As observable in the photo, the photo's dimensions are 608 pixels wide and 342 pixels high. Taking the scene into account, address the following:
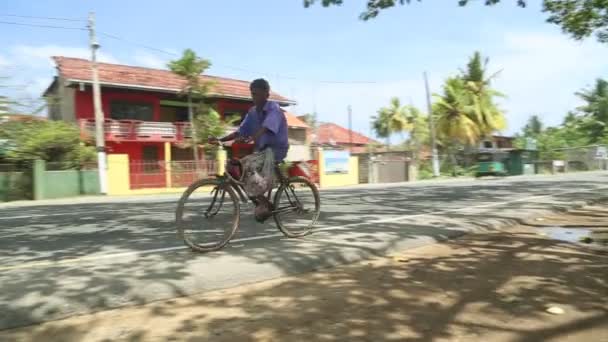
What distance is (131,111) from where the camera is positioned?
28656 millimetres

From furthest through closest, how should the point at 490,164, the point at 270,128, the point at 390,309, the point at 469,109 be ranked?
the point at 469,109 → the point at 490,164 → the point at 270,128 → the point at 390,309

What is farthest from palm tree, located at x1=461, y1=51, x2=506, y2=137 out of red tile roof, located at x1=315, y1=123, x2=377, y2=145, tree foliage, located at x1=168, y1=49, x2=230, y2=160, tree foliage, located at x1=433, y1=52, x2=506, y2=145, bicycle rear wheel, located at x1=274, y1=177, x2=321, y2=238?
bicycle rear wheel, located at x1=274, y1=177, x2=321, y2=238

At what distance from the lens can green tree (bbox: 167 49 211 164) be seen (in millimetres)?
26016

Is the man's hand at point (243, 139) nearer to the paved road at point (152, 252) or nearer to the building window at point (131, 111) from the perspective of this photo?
the paved road at point (152, 252)

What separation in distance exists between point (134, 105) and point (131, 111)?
1.25 ft

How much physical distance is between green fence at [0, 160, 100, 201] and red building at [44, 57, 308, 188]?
556 cm

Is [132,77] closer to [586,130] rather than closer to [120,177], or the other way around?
[120,177]

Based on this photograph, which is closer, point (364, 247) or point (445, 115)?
point (364, 247)

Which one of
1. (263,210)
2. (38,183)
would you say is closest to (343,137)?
(38,183)

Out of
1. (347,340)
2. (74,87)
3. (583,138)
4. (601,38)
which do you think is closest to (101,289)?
(347,340)

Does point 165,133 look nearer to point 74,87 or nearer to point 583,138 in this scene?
point 74,87

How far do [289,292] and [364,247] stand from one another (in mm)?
1650

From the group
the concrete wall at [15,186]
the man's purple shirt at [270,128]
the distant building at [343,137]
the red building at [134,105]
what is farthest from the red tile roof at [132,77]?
the man's purple shirt at [270,128]

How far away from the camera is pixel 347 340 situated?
2.85 m
